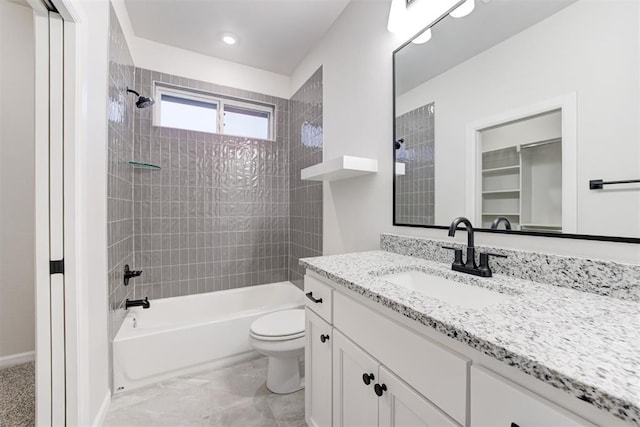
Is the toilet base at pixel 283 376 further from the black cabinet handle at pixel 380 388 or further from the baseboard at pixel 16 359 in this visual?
the baseboard at pixel 16 359

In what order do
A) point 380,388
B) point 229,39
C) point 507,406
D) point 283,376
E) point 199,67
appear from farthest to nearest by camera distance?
point 199,67, point 229,39, point 283,376, point 380,388, point 507,406

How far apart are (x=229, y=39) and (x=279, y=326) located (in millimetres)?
2353

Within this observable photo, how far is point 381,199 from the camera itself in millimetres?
1650

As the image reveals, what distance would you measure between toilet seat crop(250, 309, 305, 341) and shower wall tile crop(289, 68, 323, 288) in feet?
1.99

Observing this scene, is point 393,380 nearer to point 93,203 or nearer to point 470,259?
point 470,259

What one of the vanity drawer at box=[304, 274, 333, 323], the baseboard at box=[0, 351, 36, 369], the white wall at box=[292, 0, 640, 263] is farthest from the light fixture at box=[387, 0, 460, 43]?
the baseboard at box=[0, 351, 36, 369]

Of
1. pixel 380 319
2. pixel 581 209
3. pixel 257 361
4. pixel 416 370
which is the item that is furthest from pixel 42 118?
pixel 581 209

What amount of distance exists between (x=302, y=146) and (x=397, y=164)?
52.3 inches

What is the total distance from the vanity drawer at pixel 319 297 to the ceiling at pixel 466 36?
115cm

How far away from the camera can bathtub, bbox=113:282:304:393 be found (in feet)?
5.60

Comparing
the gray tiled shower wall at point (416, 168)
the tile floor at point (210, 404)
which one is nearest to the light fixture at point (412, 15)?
the gray tiled shower wall at point (416, 168)

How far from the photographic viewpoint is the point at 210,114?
2.68 metres

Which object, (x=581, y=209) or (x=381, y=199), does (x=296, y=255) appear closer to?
(x=381, y=199)

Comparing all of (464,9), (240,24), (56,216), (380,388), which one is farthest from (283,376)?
(240,24)
